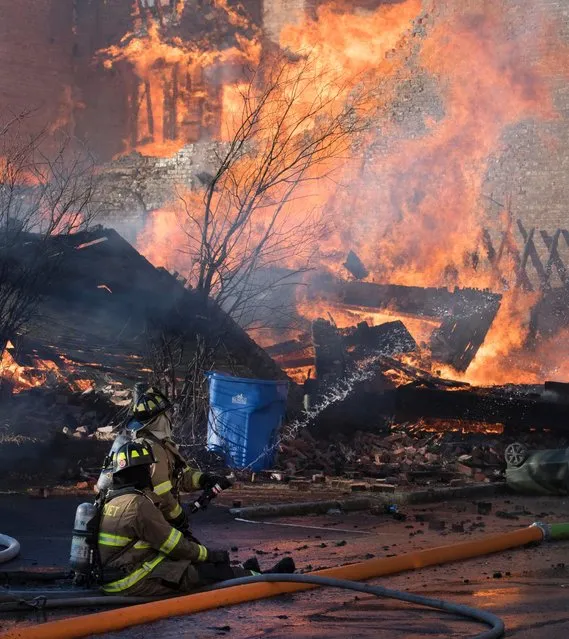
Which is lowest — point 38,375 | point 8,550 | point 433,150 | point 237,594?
point 237,594

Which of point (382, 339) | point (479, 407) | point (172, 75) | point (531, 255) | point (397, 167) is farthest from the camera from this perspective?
point (172, 75)

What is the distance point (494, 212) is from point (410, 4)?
18.3ft

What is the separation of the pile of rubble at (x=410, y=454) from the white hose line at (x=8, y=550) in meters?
4.67

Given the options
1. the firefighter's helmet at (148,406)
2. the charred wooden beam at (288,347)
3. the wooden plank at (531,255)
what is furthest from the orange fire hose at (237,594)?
the wooden plank at (531,255)

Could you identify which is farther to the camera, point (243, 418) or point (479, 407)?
point (479, 407)

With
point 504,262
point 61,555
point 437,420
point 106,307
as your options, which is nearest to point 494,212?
point 504,262

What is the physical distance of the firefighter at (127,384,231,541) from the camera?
5734mm

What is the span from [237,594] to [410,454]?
732 centimetres

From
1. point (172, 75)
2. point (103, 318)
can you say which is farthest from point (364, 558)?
point (172, 75)

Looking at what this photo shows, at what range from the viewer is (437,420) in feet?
45.9

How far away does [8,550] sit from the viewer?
6352mm

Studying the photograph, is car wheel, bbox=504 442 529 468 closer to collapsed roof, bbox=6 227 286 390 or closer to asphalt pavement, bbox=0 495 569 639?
asphalt pavement, bbox=0 495 569 639

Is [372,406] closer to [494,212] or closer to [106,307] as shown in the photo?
[106,307]

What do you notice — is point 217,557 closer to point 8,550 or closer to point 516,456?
point 8,550
